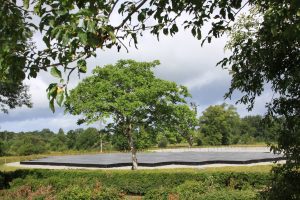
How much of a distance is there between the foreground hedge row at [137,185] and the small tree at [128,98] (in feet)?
26.1

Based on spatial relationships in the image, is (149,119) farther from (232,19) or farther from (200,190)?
(232,19)

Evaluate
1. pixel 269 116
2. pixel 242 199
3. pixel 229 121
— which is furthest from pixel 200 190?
pixel 229 121

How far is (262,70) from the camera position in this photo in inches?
313

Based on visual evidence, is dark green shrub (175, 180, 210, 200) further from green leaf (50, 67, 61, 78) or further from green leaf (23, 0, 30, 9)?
green leaf (50, 67, 61, 78)

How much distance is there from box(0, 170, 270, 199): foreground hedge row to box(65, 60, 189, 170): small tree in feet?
26.1

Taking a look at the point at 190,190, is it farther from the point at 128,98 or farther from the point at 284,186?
the point at 128,98

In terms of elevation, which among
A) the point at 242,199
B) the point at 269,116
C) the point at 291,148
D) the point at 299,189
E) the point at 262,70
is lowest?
the point at 242,199

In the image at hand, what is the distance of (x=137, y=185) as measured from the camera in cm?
2603

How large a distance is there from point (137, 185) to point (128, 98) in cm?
1292

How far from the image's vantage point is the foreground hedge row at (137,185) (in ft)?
51.8

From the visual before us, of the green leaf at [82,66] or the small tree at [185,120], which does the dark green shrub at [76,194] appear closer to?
the green leaf at [82,66]

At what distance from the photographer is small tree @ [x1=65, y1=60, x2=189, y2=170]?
3731 cm

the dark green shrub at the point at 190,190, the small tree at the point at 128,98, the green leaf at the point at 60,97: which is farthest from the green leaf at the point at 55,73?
the small tree at the point at 128,98

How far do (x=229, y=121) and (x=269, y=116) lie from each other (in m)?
103
